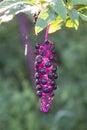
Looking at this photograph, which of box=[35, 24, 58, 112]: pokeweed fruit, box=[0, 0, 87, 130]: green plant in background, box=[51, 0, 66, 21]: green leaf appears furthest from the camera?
box=[0, 0, 87, 130]: green plant in background

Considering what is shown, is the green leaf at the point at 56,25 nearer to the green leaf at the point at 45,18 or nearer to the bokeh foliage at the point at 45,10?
the bokeh foliage at the point at 45,10

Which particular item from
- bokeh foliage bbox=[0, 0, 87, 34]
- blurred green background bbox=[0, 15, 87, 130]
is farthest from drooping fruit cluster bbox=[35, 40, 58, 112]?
blurred green background bbox=[0, 15, 87, 130]

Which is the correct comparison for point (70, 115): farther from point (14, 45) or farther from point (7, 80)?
point (14, 45)

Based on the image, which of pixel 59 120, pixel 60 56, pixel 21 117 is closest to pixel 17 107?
pixel 21 117

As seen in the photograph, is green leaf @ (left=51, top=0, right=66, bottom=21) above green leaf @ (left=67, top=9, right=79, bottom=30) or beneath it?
above

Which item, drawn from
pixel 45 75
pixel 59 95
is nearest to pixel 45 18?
pixel 45 75

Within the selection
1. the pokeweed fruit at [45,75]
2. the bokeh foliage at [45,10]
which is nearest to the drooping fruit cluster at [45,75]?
the pokeweed fruit at [45,75]

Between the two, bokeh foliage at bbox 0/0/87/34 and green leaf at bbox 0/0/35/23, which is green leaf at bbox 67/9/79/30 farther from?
green leaf at bbox 0/0/35/23
